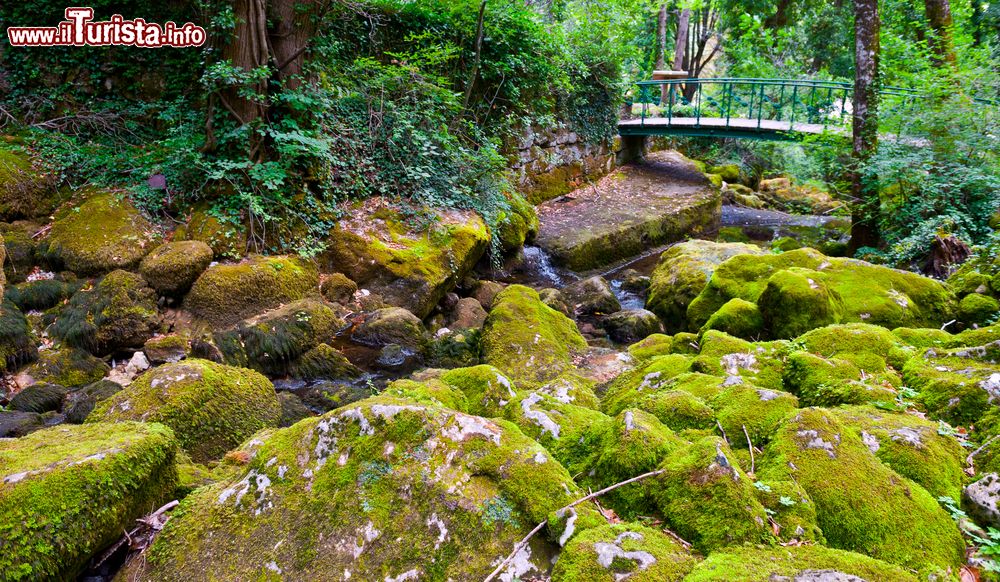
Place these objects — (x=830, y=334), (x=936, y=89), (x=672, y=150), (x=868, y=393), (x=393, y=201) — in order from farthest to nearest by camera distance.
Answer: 1. (x=672, y=150)
2. (x=393, y=201)
3. (x=936, y=89)
4. (x=830, y=334)
5. (x=868, y=393)

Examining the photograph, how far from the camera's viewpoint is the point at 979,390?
2.86 m

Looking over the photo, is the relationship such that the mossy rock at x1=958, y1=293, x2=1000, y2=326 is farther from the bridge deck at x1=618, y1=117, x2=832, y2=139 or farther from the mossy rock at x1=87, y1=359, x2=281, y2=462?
the bridge deck at x1=618, y1=117, x2=832, y2=139

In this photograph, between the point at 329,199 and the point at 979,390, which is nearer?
the point at 979,390

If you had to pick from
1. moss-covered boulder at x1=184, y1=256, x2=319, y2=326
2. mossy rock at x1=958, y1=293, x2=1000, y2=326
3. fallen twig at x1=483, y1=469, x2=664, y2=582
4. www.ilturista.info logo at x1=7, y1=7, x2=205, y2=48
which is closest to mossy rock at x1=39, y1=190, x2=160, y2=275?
moss-covered boulder at x1=184, y1=256, x2=319, y2=326

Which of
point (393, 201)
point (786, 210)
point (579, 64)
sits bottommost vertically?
point (786, 210)

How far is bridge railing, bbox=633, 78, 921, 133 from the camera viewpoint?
9.95 metres

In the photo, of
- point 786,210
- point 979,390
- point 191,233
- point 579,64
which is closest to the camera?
point 979,390

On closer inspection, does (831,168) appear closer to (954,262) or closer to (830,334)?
(954,262)

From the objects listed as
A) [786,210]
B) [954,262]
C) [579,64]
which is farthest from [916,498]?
[786,210]

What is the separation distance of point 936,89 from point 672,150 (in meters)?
10.4

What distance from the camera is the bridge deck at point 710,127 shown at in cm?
1443

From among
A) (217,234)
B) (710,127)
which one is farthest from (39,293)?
(710,127)

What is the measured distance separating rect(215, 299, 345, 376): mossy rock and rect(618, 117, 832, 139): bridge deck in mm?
12014

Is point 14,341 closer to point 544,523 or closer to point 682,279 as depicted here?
point 544,523
